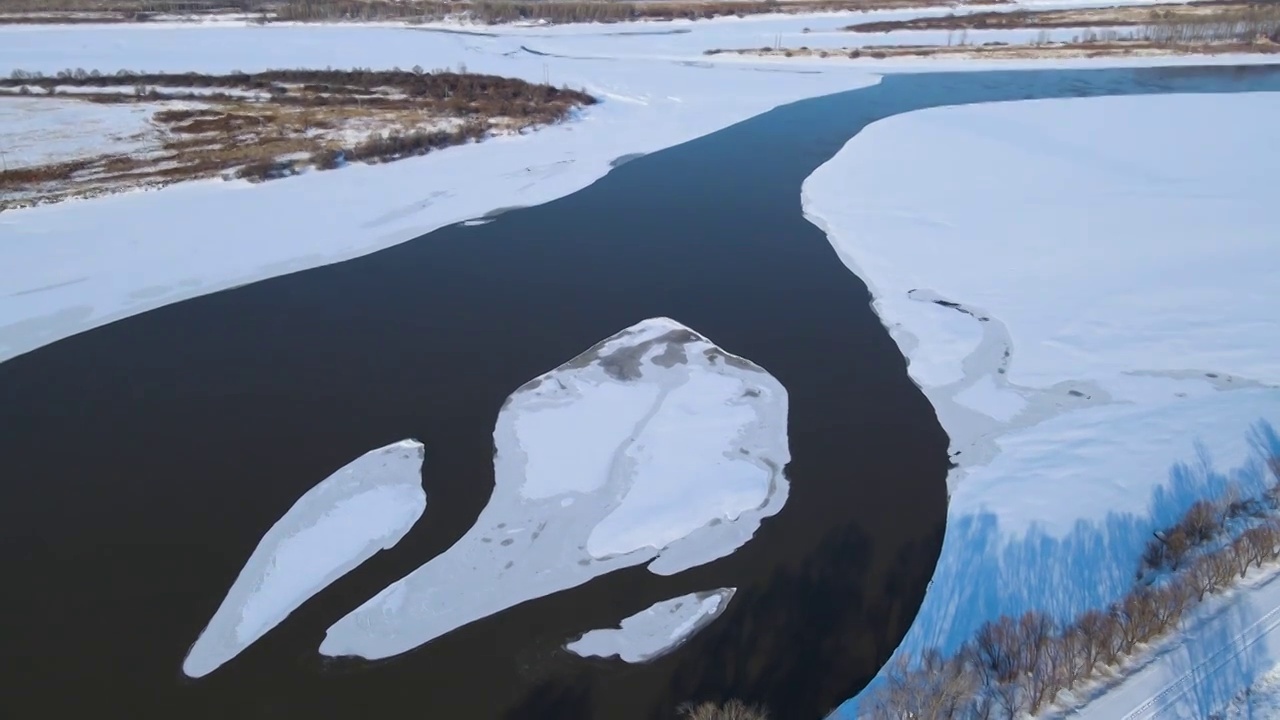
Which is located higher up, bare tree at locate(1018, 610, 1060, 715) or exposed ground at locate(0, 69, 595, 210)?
exposed ground at locate(0, 69, 595, 210)

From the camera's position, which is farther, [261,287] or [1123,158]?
[1123,158]

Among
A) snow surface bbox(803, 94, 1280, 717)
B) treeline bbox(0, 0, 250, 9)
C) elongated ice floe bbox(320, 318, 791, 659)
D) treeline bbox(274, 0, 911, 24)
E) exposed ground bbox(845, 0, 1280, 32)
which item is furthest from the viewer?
treeline bbox(0, 0, 250, 9)

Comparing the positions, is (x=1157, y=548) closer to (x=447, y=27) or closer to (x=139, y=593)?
(x=139, y=593)

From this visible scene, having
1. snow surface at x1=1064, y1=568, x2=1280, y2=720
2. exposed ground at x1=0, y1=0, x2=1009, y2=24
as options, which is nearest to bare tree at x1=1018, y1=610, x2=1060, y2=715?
snow surface at x1=1064, y1=568, x2=1280, y2=720

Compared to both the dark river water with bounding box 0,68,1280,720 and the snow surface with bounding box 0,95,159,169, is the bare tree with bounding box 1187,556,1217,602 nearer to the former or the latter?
the dark river water with bounding box 0,68,1280,720

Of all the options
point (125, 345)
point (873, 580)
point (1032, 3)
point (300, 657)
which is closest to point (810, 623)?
point (873, 580)

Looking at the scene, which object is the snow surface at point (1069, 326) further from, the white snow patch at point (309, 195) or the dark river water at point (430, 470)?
the white snow patch at point (309, 195)
